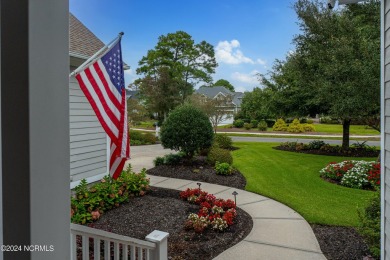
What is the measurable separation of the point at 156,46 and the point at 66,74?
26.3m

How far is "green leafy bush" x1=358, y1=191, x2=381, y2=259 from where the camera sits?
10.9 feet

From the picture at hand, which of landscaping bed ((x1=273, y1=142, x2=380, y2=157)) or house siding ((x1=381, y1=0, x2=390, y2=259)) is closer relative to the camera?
house siding ((x1=381, y1=0, x2=390, y2=259))

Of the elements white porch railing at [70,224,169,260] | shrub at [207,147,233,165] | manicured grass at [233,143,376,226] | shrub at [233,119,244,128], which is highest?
shrub at [233,119,244,128]

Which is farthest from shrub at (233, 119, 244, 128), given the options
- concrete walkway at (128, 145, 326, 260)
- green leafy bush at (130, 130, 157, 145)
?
concrete walkway at (128, 145, 326, 260)

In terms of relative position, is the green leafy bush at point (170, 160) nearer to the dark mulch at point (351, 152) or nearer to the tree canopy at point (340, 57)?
the tree canopy at point (340, 57)

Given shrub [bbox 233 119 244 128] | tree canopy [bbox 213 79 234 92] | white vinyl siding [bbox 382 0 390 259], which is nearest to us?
white vinyl siding [bbox 382 0 390 259]

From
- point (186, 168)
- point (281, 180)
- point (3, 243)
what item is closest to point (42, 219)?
point (3, 243)

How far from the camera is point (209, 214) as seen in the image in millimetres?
4871

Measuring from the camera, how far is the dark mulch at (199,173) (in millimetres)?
7398

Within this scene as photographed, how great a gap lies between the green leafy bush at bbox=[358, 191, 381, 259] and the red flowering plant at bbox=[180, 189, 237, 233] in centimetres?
184

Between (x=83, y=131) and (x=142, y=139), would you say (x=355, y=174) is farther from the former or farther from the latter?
(x=142, y=139)

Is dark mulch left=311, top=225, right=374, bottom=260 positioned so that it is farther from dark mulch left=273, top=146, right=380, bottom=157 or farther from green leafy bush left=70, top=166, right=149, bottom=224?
dark mulch left=273, top=146, right=380, bottom=157

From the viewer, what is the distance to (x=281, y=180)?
757 cm

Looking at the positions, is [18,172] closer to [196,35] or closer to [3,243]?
[3,243]
